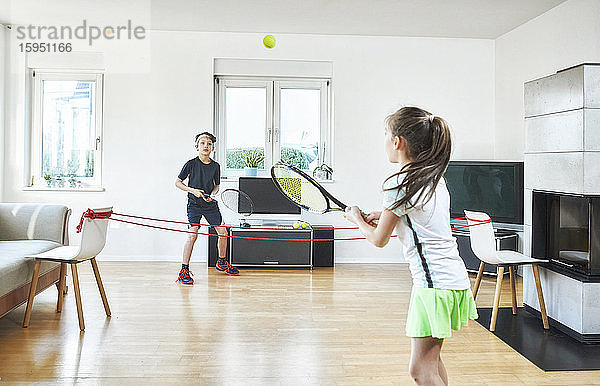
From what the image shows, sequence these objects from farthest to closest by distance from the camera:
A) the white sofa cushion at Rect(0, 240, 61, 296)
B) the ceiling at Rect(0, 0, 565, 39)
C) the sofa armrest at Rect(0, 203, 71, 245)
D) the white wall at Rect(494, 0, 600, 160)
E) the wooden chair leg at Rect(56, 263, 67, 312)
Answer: the ceiling at Rect(0, 0, 565, 39) → the white wall at Rect(494, 0, 600, 160) → the sofa armrest at Rect(0, 203, 71, 245) → the wooden chair leg at Rect(56, 263, 67, 312) → the white sofa cushion at Rect(0, 240, 61, 296)

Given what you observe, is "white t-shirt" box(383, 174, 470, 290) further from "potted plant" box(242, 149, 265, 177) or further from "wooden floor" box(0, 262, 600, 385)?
"potted plant" box(242, 149, 265, 177)

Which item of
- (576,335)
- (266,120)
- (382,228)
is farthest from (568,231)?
(266,120)

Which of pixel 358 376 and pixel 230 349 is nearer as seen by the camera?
pixel 358 376

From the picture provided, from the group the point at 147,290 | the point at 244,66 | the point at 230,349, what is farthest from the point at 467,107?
the point at 230,349

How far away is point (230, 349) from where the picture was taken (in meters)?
3.66

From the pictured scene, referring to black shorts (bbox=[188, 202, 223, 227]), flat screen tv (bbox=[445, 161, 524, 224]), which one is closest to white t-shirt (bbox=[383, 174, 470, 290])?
black shorts (bbox=[188, 202, 223, 227])

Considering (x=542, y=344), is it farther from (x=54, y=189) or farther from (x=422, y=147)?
(x=54, y=189)

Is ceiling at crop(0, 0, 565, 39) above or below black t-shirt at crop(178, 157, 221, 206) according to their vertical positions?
above

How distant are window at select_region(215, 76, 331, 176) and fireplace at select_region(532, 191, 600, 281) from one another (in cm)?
332

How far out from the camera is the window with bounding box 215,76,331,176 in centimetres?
730

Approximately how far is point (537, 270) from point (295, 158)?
12.1 feet

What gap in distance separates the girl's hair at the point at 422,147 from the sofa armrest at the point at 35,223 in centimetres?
352

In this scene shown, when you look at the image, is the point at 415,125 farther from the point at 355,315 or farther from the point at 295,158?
the point at 295,158

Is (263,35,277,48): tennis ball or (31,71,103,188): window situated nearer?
(263,35,277,48): tennis ball
